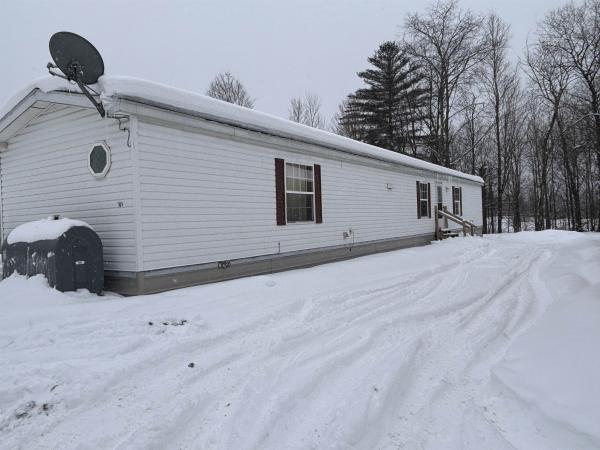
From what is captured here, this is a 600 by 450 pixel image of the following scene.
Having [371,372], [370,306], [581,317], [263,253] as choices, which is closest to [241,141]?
[263,253]

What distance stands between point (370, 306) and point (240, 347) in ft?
7.03

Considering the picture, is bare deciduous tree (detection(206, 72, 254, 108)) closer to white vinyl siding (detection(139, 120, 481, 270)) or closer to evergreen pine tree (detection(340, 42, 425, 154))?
evergreen pine tree (detection(340, 42, 425, 154))

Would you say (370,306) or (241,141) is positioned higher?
(241,141)

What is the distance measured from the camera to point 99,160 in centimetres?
604

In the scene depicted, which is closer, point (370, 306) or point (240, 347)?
point (240, 347)

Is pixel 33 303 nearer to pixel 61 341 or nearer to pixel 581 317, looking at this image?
pixel 61 341

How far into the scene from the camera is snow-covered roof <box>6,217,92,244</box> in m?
5.30

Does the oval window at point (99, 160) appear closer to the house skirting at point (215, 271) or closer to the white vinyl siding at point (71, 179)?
the white vinyl siding at point (71, 179)

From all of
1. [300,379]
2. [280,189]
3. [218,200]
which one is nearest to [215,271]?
[218,200]

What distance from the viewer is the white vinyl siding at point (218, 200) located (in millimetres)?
5836

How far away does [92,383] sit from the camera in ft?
9.31

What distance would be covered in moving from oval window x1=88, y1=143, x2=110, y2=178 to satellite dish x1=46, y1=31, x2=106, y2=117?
23.3 inches

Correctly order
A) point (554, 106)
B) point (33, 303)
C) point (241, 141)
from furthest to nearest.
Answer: point (554, 106) < point (241, 141) < point (33, 303)

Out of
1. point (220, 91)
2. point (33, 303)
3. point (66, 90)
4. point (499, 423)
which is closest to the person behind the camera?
point (499, 423)
